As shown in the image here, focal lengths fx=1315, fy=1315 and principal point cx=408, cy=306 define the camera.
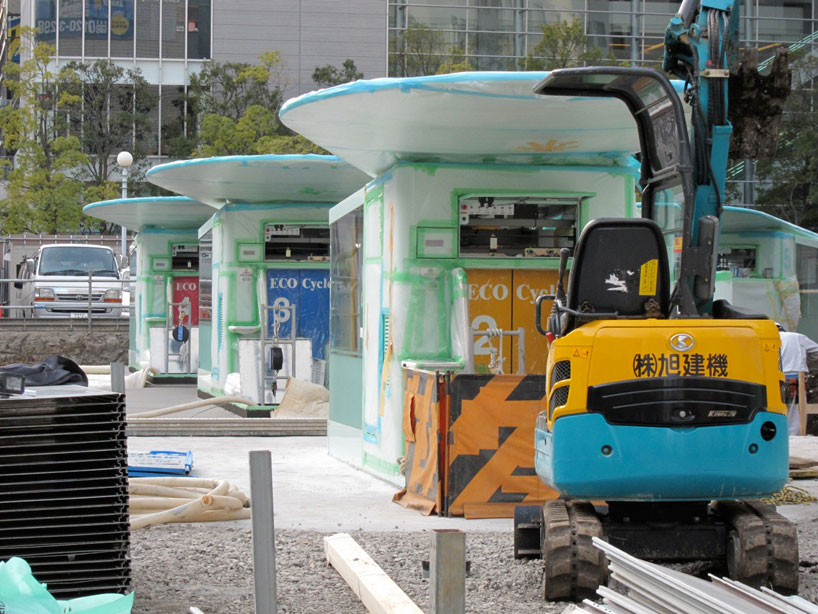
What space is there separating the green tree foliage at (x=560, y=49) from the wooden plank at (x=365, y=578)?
38.3 meters

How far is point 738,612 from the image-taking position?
209 inches

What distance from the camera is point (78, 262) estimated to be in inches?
1313

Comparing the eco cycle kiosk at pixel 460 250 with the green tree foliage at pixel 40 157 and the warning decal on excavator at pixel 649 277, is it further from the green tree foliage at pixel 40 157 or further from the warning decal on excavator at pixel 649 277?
the green tree foliage at pixel 40 157

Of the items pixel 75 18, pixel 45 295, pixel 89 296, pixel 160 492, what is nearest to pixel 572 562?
pixel 160 492

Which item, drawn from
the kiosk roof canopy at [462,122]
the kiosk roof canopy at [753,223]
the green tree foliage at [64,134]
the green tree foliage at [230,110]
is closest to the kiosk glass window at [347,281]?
the kiosk roof canopy at [462,122]

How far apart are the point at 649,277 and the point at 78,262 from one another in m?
28.2

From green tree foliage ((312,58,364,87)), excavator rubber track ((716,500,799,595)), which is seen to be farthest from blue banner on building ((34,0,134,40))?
excavator rubber track ((716,500,799,595))

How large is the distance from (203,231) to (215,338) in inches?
93.8

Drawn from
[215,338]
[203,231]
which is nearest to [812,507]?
[215,338]

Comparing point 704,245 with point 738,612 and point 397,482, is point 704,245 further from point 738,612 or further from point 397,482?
point 397,482

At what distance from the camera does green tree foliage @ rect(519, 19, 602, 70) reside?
45.1m

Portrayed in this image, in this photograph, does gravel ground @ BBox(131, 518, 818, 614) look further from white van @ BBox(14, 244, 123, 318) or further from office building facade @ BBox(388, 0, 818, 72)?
office building facade @ BBox(388, 0, 818, 72)

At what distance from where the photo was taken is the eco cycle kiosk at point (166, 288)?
25000 millimetres

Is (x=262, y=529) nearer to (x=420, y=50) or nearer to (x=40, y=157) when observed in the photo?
(x=40, y=157)
